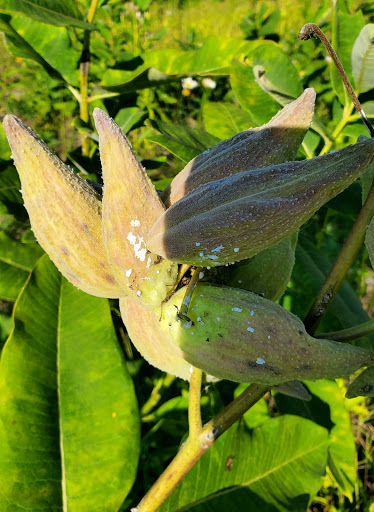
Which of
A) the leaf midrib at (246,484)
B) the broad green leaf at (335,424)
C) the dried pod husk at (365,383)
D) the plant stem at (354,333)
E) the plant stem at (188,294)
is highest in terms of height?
the plant stem at (188,294)

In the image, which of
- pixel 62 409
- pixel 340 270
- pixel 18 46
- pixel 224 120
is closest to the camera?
pixel 340 270

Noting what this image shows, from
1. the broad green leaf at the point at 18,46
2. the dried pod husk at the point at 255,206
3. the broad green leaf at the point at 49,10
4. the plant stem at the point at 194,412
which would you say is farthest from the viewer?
the broad green leaf at the point at 18,46

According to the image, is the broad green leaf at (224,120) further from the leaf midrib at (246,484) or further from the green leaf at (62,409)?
the leaf midrib at (246,484)

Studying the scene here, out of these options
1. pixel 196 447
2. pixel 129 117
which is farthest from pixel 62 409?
pixel 129 117

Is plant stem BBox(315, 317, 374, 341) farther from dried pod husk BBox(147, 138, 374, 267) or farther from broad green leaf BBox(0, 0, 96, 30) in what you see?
broad green leaf BBox(0, 0, 96, 30)

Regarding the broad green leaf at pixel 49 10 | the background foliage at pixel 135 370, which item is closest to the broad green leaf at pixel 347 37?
the background foliage at pixel 135 370

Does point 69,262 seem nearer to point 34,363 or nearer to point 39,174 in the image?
point 39,174

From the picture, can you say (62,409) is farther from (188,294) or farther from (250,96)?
(250,96)

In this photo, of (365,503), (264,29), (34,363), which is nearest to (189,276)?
(34,363)
